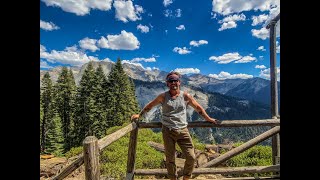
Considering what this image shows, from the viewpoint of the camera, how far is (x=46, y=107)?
171 ft

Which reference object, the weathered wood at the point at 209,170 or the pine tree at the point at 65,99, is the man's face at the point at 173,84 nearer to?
the weathered wood at the point at 209,170

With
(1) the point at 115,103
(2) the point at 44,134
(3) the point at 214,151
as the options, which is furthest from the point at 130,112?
(3) the point at 214,151

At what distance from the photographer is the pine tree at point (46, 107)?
162 ft

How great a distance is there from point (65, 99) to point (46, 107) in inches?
134

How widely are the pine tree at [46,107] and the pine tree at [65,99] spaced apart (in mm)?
1173

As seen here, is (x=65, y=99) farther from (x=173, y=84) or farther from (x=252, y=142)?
(x=173, y=84)

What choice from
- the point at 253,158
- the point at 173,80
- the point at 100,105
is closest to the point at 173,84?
the point at 173,80

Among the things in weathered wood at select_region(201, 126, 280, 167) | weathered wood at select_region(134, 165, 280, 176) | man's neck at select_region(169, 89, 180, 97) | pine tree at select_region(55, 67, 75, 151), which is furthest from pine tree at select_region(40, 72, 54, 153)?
man's neck at select_region(169, 89, 180, 97)

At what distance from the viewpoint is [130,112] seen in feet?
159

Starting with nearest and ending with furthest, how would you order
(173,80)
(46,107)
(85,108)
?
(173,80)
(85,108)
(46,107)

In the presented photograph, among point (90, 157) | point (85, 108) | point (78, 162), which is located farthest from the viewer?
point (85, 108)
